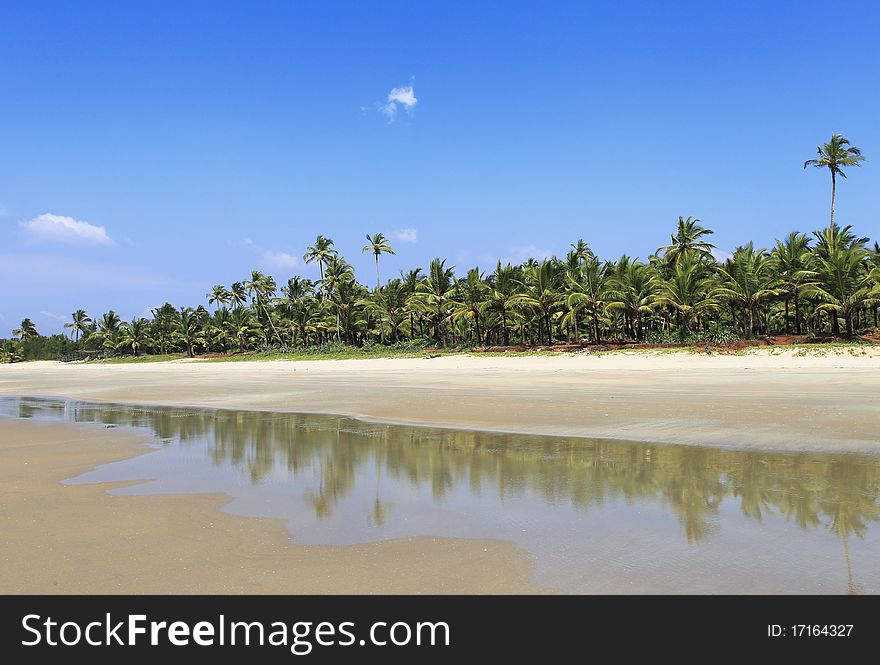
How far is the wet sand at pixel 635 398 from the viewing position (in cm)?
1248

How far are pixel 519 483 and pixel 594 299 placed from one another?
129 feet

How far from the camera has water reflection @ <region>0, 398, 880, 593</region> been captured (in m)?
6.67

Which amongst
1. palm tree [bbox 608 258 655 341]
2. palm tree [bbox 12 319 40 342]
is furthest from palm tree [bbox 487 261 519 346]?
palm tree [bbox 12 319 40 342]

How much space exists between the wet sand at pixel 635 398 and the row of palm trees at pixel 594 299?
29.1 ft

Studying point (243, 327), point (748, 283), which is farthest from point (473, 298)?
point (243, 327)

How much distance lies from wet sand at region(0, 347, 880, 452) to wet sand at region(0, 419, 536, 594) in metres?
7.30

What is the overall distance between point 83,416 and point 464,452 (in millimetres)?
14724

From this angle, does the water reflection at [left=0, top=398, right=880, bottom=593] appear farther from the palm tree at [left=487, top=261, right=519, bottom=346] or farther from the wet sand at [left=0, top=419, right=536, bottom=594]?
the palm tree at [left=487, top=261, right=519, bottom=346]

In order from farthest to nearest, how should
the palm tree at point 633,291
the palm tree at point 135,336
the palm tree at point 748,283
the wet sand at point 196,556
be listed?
the palm tree at point 135,336 → the palm tree at point 633,291 → the palm tree at point 748,283 → the wet sand at point 196,556

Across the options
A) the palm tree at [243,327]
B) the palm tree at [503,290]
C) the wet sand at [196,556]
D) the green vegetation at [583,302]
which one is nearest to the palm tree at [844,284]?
the green vegetation at [583,302]

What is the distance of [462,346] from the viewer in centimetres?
5312

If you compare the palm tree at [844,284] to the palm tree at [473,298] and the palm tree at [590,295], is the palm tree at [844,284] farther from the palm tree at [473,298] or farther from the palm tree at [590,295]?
the palm tree at [473,298]

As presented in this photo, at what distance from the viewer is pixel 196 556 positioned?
5887 mm
